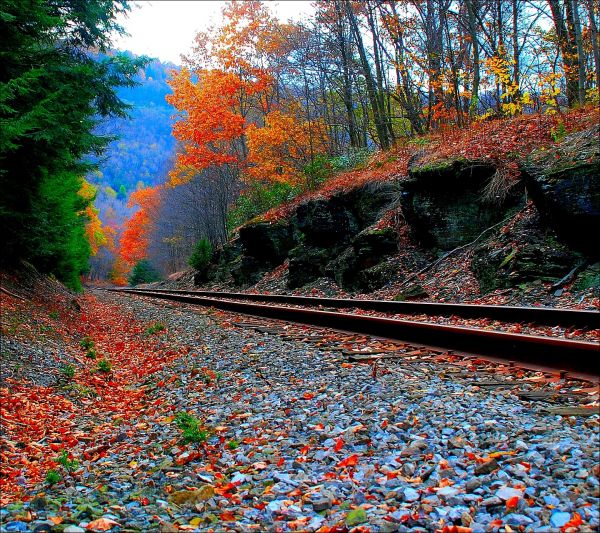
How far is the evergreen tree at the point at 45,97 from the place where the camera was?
879 cm

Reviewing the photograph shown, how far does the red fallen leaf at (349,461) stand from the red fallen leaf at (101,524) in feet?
4.34

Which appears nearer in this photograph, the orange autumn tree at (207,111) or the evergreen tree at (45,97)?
the evergreen tree at (45,97)

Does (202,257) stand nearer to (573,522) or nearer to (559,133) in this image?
(559,133)

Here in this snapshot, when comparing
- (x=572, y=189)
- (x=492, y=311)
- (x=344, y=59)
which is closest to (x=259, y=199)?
(x=344, y=59)

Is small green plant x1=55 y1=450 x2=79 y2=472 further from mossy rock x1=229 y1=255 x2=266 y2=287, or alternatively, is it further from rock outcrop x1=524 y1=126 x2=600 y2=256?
mossy rock x1=229 y1=255 x2=266 y2=287

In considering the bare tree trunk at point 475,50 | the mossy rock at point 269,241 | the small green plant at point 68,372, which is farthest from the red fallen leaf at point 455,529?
the mossy rock at point 269,241

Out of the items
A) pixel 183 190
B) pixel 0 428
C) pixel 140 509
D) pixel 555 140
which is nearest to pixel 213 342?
pixel 0 428

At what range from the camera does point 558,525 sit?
85.7 inches

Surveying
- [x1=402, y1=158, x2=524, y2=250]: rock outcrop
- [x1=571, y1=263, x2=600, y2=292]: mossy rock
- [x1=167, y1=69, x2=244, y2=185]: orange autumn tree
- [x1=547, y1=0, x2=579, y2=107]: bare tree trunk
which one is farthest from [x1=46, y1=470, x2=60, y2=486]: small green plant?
[x1=167, y1=69, x2=244, y2=185]: orange autumn tree

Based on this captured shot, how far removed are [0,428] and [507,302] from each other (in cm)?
784

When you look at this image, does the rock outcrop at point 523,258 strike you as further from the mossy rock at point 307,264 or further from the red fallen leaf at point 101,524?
the red fallen leaf at point 101,524

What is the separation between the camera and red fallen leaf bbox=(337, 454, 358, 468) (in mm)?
3107

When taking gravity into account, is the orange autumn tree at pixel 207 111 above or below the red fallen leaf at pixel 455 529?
above

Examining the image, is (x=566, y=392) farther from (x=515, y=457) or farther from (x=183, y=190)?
(x=183, y=190)
